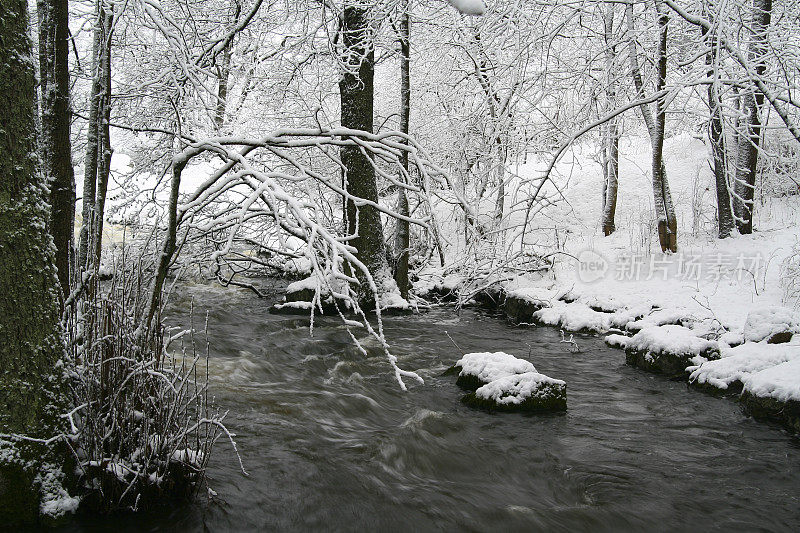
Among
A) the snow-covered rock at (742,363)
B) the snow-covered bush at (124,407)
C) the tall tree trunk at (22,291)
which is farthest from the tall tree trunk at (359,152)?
the tall tree trunk at (22,291)

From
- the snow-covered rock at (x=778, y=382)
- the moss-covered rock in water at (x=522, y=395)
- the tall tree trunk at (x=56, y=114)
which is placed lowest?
the moss-covered rock in water at (x=522, y=395)

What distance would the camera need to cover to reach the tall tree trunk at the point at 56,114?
→ 164 inches

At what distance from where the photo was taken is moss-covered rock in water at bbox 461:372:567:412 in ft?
18.0

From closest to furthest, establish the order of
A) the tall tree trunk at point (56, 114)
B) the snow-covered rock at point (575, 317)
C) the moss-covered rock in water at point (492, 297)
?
the tall tree trunk at point (56, 114)
the snow-covered rock at point (575, 317)
the moss-covered rock in water at point (492, 297)

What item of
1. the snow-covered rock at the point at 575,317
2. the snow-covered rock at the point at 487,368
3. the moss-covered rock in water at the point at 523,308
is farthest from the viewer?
the moss-covered rock in water at the point at 523,308

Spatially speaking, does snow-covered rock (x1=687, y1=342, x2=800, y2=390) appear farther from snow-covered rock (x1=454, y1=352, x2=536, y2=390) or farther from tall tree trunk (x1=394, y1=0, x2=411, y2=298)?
tall tree trunk (x1=394, y1=0, x2=411, y2=298)

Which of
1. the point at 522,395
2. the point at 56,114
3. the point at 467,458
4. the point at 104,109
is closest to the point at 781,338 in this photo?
the point at 522,395

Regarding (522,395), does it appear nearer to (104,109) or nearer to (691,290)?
(104,109)

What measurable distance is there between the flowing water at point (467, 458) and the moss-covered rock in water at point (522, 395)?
0.15 m

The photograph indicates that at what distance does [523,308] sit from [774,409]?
539 cm

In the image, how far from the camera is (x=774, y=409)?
17.0 feet

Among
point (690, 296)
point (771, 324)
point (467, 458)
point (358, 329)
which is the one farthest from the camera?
point (358, 329)

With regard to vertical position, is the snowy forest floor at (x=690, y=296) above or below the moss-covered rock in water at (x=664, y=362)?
above

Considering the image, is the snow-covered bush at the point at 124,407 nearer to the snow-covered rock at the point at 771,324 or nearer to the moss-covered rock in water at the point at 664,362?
the moss-covered rock in water at the point at 664,362
